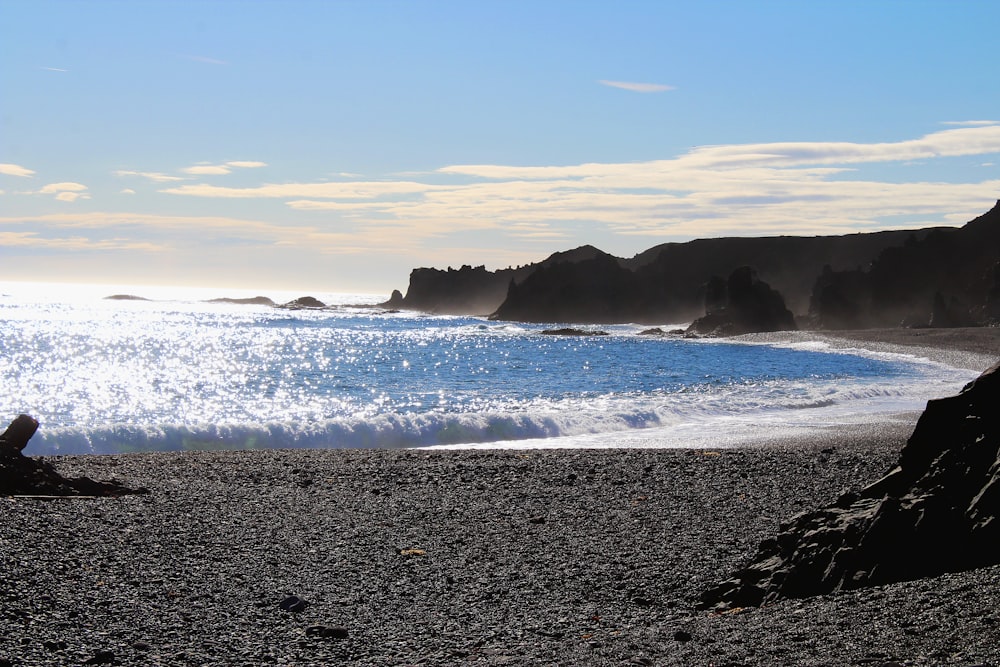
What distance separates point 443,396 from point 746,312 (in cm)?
7913

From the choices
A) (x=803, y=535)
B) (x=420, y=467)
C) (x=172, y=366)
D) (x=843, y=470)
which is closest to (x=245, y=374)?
(x=172, y=366)

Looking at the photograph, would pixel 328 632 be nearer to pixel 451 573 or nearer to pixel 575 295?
pixel 451 573

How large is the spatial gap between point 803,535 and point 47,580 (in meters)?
6.85

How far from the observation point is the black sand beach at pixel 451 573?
6254mm

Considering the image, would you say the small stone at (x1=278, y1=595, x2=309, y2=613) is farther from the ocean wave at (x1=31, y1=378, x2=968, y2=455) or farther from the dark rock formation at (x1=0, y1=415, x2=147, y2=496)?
the ocean wave at (x1=31, y1=378, x2=968, y2=455)

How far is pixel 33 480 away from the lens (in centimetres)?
1215

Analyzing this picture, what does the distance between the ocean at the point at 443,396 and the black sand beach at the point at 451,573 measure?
6222 millimetres

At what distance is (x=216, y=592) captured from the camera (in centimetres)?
815

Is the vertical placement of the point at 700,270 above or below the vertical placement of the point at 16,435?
above

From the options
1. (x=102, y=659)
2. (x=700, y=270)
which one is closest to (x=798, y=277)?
(x=700, y=270)

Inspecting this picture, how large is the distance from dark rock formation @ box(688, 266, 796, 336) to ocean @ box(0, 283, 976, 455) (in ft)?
127

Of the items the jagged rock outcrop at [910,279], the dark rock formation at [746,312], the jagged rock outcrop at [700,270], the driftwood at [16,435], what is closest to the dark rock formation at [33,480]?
the driftwood at [16,435]

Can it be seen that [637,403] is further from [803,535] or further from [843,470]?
[803,535]

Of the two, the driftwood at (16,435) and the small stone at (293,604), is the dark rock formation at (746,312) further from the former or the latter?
the small stone at (293,604)
